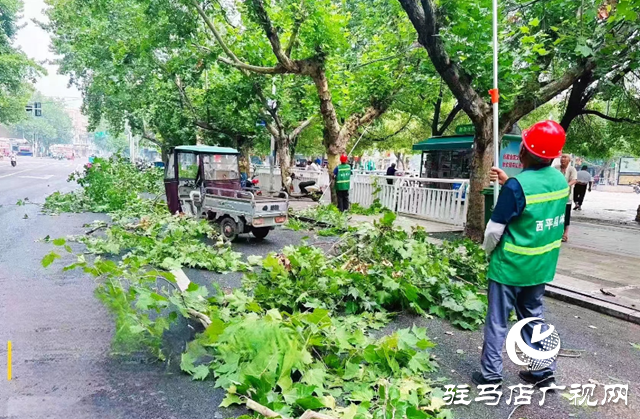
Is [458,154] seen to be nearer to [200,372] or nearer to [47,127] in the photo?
[200,372]

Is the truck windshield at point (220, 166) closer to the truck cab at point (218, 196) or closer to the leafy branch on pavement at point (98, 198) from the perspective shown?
the truck cab at point (218, 196)

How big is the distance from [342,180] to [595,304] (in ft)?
29.3

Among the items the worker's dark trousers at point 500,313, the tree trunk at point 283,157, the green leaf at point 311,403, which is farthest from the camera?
the tree trunk at point 283,157

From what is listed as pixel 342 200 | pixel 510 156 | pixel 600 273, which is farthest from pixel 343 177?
pixel 600 273

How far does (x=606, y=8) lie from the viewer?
857 centimetres

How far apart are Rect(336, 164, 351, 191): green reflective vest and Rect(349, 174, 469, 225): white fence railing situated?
81 centimetres

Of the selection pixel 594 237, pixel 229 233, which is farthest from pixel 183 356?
pixel 594 237

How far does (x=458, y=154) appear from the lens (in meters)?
17.6

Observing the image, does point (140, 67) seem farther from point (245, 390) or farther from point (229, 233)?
point (245, 390)

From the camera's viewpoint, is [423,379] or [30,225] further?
[30,225]

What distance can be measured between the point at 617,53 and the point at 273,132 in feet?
44.1

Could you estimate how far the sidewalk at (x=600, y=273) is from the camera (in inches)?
225

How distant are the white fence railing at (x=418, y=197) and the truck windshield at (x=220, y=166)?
348cm

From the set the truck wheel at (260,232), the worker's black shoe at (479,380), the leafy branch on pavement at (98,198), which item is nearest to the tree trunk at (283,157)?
the leafy branch on pavement at (98,198)
